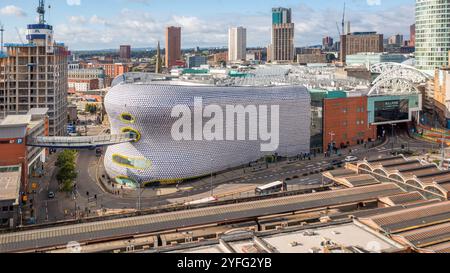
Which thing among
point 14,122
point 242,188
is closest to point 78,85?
point 14,122

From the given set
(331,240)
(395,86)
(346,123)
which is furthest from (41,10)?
(331,240)

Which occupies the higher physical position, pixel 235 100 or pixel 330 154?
pixel 235 100

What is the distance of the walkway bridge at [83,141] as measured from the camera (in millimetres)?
40656

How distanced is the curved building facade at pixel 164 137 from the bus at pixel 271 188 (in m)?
7.45

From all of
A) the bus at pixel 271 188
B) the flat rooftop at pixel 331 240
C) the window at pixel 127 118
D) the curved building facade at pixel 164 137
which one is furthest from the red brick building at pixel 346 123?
the flat rooftop at pixel 331 240

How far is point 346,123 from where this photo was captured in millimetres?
56906

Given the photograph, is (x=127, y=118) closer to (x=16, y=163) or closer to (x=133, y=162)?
(x=133, y=162)

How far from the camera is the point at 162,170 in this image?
41031mm

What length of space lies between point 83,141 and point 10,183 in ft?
33.2

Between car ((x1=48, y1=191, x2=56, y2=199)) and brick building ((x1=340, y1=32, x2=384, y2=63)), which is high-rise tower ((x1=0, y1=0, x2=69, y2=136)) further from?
brick building ((x1=340, y1=32, x2=384, y2=63))

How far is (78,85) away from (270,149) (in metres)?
100.0

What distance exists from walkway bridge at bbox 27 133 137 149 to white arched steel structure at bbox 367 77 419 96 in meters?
38.7

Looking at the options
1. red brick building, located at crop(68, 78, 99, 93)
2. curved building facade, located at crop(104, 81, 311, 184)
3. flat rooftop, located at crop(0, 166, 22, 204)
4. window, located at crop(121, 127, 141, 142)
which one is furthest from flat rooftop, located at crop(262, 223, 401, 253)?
red brick building, located at crop(68, 78, 99, 93)

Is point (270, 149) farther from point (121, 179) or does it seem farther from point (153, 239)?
point (153, 239)
